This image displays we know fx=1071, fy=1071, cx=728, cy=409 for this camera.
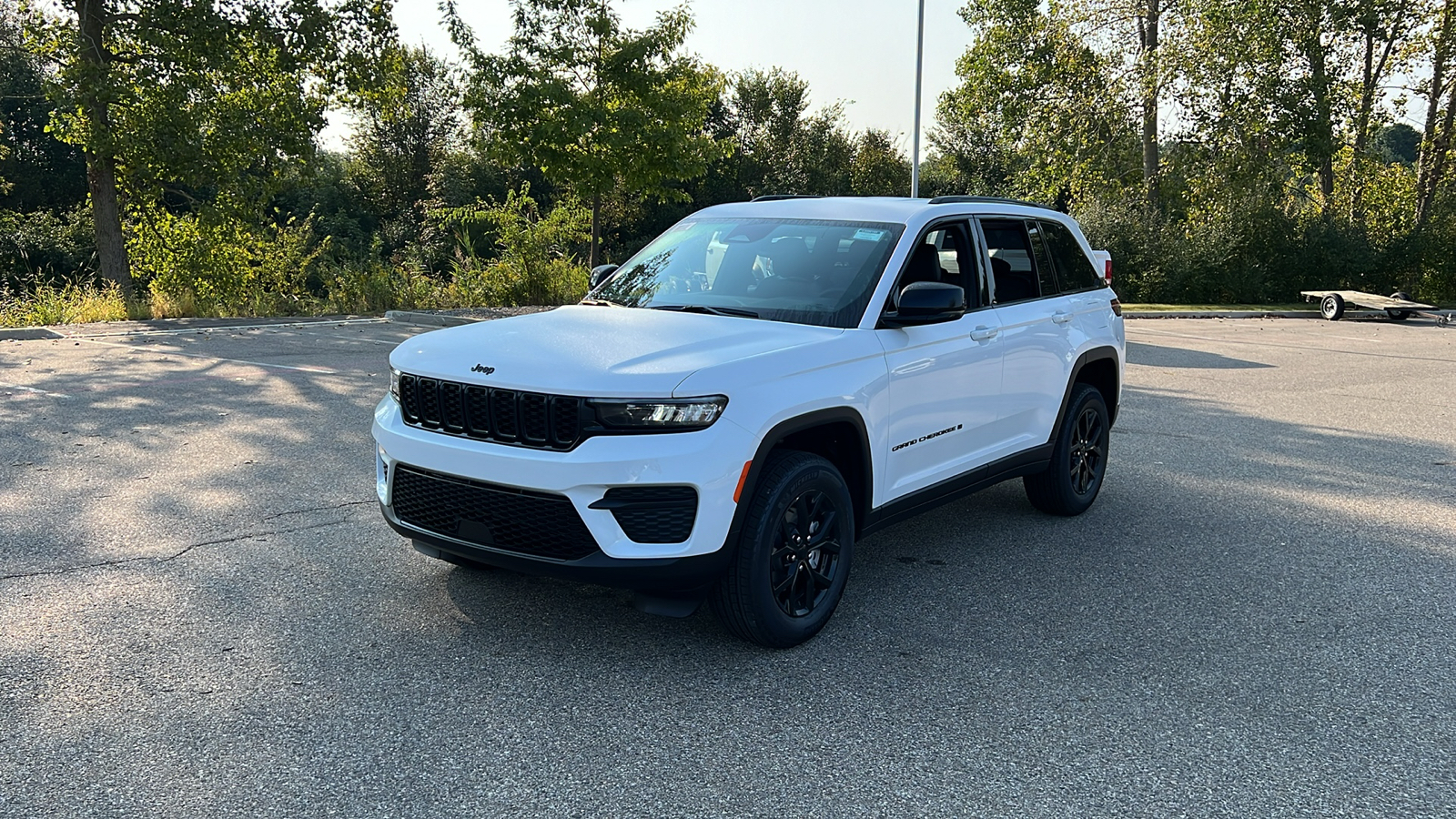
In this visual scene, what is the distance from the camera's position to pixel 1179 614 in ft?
15.8

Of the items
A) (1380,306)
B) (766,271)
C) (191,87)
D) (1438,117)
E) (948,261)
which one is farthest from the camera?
(1438,117)

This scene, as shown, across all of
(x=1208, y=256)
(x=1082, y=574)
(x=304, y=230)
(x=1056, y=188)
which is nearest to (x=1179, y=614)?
(x=1082, y=574)

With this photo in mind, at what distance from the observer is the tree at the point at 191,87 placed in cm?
1906

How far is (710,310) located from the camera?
486 centimetres

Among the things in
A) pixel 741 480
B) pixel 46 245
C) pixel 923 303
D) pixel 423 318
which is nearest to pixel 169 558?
pixel 741 480

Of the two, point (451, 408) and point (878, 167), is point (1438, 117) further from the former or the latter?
point (451, 408)

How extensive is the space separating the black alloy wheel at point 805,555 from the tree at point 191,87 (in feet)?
61.8

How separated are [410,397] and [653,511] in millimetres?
1215

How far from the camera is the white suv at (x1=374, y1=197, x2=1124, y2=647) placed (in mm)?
3787

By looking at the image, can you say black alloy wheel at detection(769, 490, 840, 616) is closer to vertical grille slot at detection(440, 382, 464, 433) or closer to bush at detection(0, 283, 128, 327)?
vertical grille slot at detection(440, 382, 464, 433)

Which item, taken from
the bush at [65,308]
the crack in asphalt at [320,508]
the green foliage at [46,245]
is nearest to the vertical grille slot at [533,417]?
the crack in asphalt at [320,508]

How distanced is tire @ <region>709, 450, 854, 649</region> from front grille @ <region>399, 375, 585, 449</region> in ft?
2.46

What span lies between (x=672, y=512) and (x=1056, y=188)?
114ft

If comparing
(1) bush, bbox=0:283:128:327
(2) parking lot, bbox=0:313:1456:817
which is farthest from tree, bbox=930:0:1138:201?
(2) parking lot, bbox=0:313:1456:817
